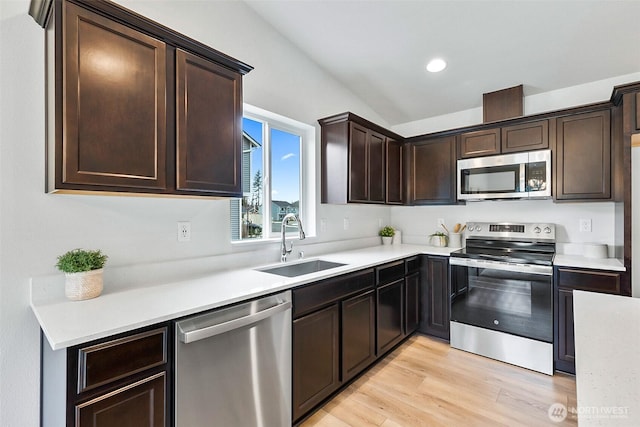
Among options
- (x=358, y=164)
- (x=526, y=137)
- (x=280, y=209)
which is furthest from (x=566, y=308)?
(x=280, y=209)

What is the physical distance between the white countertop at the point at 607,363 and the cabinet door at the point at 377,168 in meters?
2.02

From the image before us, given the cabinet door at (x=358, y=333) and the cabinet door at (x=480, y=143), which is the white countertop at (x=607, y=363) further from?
the cabinet door at (x=480, y=143)

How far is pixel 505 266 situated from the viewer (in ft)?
8.66

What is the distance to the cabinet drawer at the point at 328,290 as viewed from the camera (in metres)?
1.82

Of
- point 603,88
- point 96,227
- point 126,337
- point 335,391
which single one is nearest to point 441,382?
point 335,391

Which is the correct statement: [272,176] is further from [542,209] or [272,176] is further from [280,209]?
[542,209]

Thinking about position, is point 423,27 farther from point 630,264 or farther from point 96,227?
point 96,227

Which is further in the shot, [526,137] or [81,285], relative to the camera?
[526,137]

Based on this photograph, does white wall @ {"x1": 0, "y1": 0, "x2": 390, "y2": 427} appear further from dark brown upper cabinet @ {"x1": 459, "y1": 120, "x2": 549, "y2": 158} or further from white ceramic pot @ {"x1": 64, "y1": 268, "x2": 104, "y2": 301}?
dark brown upper cabinet @ {"x1": 459, "y1": 120, "x2": 549, "y2": 158}

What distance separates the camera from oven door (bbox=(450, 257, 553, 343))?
8.13ft

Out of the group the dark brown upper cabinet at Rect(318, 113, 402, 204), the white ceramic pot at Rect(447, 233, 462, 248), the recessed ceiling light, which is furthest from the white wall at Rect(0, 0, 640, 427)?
the white ceramic pot at Rect(447, 233, 462, 248)

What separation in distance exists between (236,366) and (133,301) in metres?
0.57

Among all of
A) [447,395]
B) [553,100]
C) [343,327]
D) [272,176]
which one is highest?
[553,100]

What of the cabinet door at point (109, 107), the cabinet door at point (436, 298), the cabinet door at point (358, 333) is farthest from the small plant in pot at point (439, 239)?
the cabinet door at point (109, 107)
